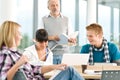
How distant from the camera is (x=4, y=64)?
113 inches

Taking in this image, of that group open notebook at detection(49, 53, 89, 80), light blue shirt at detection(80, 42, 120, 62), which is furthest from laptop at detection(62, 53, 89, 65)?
light blue shirt at detection(80, 42, 120, 62)

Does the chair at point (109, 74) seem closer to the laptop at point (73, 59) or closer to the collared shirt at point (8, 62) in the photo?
the laptop at point (73, 59)

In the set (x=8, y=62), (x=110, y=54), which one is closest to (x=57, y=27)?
(x=110, y=54)

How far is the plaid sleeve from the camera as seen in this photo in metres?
2.82

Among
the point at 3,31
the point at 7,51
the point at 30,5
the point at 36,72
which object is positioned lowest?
the point at 36,72

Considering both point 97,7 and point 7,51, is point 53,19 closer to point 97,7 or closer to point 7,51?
point 7,51

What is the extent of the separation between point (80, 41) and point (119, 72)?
7.00 metres

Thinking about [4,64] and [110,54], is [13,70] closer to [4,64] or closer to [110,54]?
[4,64]

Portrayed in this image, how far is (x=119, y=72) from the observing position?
290 cm

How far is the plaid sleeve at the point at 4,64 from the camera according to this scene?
9.25ft

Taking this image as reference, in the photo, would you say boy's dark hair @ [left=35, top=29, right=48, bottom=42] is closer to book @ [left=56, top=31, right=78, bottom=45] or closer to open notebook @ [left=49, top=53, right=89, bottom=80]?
book @ [left=56, top=31, right=78, bottom=45]

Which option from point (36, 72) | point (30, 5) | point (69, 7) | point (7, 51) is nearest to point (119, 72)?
point (36, 72)

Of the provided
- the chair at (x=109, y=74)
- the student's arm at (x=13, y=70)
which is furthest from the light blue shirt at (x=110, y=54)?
the student's arm at (x=13, y=70)

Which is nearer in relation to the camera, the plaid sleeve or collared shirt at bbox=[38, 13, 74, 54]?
the plaid sleeve
